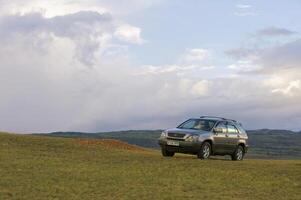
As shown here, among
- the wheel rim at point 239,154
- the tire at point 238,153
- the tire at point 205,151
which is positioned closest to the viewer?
the tire at point 205,151

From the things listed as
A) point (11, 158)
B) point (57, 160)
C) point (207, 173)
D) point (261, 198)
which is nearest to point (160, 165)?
point (207, 173)

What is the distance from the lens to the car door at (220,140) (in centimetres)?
2581

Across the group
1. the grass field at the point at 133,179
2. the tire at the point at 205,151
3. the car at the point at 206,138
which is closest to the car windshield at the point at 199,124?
the car at the point at 206,138

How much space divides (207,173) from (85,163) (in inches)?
177

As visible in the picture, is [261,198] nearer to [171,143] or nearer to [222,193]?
[222,193]

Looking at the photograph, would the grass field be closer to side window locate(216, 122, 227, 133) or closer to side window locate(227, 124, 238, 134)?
side window locate(216, 122, 227, 133)

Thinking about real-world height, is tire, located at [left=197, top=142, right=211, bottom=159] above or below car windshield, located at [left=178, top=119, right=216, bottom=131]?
below

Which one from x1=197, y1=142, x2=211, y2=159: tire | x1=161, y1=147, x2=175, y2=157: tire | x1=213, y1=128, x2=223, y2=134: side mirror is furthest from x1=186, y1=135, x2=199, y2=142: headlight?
x1=161, y1=147, x2=175, y2=157: tire

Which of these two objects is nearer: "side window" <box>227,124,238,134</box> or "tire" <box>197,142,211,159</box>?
"tire" <box>197,142,211,159</box>

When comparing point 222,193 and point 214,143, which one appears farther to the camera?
point 214,143

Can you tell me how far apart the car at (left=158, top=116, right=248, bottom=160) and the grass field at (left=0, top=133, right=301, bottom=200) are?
7.89 ft

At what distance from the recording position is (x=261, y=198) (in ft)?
47.9

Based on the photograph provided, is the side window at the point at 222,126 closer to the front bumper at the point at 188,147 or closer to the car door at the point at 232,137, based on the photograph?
the car door at the point at 232,137

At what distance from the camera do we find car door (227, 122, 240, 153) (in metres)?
26.7
